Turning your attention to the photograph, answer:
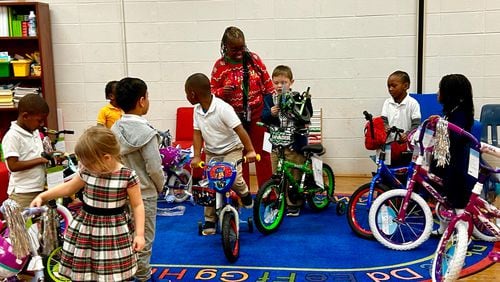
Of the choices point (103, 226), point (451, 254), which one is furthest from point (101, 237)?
point (451, 254)

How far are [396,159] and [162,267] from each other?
205 cm

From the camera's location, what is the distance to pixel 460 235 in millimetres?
2867

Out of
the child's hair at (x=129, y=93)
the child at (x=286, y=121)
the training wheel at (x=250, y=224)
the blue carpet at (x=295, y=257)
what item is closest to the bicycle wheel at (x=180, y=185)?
the blue carpet at (x=295, y=257)

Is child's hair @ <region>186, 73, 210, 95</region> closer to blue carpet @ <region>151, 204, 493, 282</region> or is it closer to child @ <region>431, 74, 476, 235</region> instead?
blue carpet @ <region>151, 204, 493, 282</region>

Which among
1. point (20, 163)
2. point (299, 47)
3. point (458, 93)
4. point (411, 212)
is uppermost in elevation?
point (299, 47)

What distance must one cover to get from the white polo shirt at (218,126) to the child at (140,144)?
785 mm

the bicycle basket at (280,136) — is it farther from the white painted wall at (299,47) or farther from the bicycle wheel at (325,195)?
the white painted wall at (299,47)

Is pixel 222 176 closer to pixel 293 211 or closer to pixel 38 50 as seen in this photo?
pixel 293 211

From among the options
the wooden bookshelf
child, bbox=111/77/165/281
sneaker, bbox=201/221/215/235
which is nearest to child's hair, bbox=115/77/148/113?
child, bbox=111/77/165/281

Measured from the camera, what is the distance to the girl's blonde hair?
240 cm

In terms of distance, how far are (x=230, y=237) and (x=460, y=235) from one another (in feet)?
4.65

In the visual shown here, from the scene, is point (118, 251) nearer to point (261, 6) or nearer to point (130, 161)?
point (130, 161)

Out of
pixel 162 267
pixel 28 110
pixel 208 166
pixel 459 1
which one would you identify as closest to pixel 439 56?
pixel 459 1

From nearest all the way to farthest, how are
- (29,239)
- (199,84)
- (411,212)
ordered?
(29,239)
(199,84)
(411,212)
